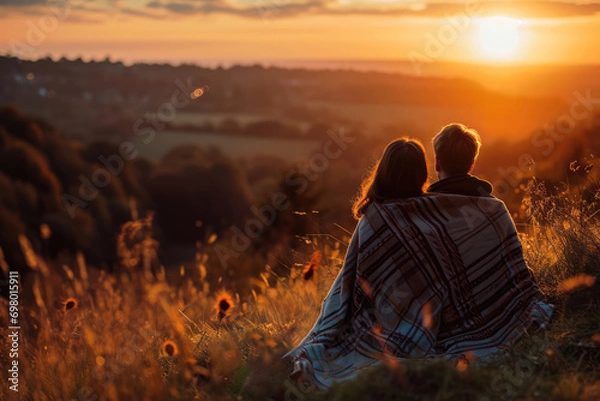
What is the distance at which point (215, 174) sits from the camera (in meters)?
42.1

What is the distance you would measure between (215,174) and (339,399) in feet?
128

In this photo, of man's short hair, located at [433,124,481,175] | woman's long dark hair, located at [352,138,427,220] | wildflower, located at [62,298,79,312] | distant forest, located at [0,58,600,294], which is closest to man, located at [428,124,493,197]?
man's short hair, located at [433,124,481,175]

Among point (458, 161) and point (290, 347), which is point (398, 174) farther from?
point (290, 347)

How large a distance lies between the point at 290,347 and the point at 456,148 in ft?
5.68

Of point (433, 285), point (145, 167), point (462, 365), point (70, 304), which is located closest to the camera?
point (462, 365)

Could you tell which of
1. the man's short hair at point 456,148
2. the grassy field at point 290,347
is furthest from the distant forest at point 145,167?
the man's short hair at point 456,148

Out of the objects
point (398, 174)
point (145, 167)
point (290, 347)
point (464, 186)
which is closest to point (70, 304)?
point (290, 347)

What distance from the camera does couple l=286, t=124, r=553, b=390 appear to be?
4.19 meters

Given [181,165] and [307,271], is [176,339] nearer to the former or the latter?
[307,271]

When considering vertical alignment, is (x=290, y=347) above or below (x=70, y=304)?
below

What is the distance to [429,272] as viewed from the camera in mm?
4238

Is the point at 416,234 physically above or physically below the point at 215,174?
below

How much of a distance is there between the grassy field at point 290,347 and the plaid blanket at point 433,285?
9.3 inches

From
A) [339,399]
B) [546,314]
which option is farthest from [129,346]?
[546,314]
